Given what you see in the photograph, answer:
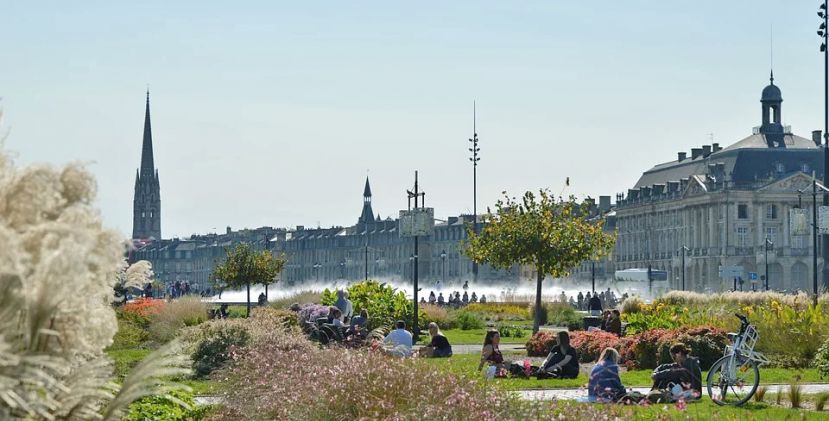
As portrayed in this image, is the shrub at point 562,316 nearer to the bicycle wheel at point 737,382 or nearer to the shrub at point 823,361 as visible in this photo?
the shrub at point 823,361

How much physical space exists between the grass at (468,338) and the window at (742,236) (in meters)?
85.7

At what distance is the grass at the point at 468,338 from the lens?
Answer: 34219mm

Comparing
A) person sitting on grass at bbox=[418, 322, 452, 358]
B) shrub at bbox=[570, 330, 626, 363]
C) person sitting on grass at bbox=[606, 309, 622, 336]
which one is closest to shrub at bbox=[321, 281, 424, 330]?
person sitting on grass at bbox=[606, 309, 622, 336]

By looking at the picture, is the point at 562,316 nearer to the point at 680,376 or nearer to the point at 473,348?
the point at 473,348

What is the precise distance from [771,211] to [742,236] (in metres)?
3.11

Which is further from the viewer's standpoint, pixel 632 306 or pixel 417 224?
pixel 632 306

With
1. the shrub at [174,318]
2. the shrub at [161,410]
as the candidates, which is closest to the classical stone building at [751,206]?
the shrub at [174,318]

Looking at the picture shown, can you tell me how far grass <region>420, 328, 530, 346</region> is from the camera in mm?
34219

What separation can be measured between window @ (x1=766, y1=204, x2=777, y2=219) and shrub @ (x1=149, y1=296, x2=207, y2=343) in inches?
3651

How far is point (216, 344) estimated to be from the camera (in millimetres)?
22578

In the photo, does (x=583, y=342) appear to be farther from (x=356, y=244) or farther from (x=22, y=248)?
(x=356, y=244)

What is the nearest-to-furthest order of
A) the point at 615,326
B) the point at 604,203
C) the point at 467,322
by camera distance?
the point at 615,326 < the point at 467,322 < the point at 604,203

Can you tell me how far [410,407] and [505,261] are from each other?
27297mm

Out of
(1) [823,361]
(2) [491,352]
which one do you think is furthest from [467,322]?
(1) [823,361]
